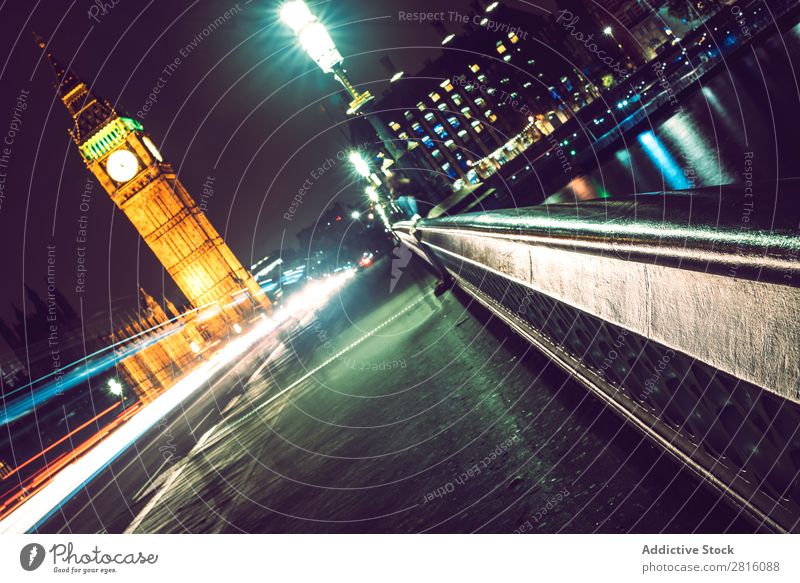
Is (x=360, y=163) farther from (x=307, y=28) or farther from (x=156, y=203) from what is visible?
(x=156, y=203)

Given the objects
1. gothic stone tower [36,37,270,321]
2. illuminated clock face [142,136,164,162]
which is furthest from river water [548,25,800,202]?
illuminated clock face [142,136,164,162]

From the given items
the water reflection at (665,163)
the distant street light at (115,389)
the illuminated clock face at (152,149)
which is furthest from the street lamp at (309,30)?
the illuminated clock face at (152,149)

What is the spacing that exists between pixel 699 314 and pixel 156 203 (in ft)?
322

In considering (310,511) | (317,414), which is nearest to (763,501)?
(310,511)

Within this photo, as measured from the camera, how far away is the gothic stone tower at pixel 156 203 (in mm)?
83750

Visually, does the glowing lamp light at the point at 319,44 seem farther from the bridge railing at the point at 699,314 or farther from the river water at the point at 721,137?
the bridge railing at the point at 699,314

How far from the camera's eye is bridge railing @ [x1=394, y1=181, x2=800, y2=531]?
1242 mm

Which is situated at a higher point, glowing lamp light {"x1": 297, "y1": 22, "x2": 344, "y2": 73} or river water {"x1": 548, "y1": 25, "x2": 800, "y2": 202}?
glowing lamp light {"x1": 297, "y1": 22, "x2": 344, "y2": 73}

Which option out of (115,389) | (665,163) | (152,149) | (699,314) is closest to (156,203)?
(152,149)

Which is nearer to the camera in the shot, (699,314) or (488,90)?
(699,314)

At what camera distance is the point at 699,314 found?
150cm

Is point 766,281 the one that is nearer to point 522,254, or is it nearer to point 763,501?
point 763,501

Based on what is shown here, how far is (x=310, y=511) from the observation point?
13.5 feet

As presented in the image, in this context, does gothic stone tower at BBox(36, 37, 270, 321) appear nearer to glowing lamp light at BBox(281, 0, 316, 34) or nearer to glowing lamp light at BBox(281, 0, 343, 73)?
glowing lamp light at BBox(281, 0, 343, 73)
